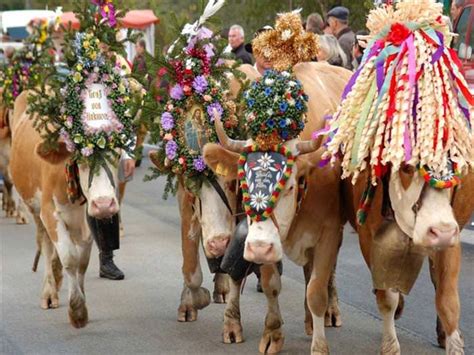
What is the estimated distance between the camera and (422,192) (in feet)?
21.0

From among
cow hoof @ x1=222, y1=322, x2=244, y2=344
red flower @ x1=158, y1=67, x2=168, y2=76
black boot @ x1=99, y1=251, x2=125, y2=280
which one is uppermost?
red flower @ x1=158, y1=67, x2=168, y2=76

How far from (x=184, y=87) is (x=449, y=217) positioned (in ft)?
8.13

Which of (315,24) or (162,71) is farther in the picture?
(315,24)

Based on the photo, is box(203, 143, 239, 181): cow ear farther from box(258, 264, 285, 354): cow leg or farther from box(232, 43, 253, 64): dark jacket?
box(232, 43, 253, 64): dark jacket

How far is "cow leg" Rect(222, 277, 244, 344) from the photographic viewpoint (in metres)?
8.34

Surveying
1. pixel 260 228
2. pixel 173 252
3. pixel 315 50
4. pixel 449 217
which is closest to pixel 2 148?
pixel 173 252

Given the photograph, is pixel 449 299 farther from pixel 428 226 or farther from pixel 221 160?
pixel 221 160

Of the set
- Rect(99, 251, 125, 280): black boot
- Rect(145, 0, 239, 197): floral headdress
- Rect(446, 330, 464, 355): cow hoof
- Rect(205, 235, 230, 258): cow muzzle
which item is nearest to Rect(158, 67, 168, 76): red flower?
Rect(145, 0, 239, 197): floral headdress

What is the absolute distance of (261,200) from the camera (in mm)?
6879

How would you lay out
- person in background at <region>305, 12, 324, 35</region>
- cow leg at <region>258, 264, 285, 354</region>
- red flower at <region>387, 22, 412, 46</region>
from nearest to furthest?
red flower at <region>387, 22, 412, 46</region> → cow leg at <region>258, 264, 285, 354</region> → person in background at <region>305, 12, 324, 35</region>

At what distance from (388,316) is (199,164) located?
164 centimetres

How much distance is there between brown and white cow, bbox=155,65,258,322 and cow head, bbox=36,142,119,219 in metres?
0.50

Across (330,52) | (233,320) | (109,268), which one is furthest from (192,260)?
(330,52)

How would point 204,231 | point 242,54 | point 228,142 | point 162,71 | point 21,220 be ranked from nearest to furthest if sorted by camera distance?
point 228,142 → point 204,231 → point 162,71 → point 242,54 → point 21,220
